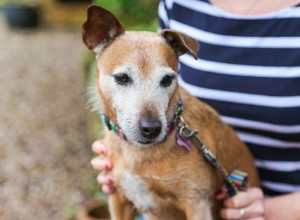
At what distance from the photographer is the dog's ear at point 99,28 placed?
2.23 meters

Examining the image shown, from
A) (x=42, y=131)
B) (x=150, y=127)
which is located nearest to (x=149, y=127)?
(x=150, y=127)

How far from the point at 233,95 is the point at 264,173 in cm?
45

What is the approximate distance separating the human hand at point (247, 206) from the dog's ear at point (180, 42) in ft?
2.25

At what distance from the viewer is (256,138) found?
8.74ft

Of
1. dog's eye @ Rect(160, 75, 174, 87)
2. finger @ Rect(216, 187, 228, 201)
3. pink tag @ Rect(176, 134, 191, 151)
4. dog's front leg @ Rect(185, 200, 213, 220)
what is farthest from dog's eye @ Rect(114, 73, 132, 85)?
finger @ Rect(216, 187, 228, 201)

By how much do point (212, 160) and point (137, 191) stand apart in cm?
35

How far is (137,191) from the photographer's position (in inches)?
94.0

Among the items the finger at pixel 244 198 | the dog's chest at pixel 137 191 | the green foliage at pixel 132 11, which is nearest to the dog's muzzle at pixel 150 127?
the dog's chest at pixel 137 191

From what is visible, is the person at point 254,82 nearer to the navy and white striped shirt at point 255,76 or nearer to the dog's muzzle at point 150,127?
the navy and white striped shirt at point 255,76

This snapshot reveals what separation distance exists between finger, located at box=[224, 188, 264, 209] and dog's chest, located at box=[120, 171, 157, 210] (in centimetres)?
35

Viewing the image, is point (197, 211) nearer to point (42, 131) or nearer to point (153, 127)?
point (153, 127)

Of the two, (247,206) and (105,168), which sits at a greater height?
(105,168)

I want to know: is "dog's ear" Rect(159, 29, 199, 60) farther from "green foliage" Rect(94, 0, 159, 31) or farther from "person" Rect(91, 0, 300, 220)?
"green foliage" Rect(94, 0, 159, 31)

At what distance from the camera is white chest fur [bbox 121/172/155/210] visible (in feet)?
7.73
